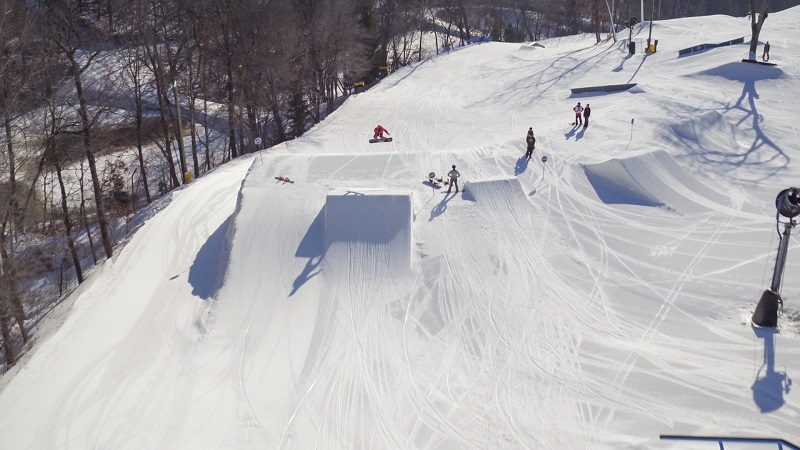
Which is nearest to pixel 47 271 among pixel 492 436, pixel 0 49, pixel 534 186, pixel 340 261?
pixel 0 49

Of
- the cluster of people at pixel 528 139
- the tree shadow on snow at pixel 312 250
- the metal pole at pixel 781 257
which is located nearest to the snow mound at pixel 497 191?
the cluster of people at pixel 528 139

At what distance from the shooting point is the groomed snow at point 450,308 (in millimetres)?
10633

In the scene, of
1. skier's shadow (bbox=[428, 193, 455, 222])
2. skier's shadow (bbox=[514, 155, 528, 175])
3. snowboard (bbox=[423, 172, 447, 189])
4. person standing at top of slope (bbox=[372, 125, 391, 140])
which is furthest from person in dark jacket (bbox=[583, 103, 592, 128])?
person standing at top of slope (bbox=[372, 125, 391, 140])

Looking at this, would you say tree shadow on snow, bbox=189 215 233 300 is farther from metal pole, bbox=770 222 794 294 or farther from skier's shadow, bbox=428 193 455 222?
metal pole, bbox=770 222 794 294

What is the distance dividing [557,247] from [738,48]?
2578 cm

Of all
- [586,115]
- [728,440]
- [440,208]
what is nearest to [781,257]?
[728,440]

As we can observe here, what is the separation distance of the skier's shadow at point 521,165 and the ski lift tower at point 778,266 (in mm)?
8723

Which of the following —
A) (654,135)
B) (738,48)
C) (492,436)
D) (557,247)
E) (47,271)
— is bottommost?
(47,271)

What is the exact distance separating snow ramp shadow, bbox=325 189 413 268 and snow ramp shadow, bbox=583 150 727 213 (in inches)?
280

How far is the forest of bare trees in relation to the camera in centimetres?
2036

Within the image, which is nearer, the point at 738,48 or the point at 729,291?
the point at 729,291

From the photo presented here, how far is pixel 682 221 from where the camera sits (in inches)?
692

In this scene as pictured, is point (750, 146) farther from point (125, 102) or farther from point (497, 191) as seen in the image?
point (125, 102)

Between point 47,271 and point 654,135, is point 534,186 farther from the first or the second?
point 47,271
